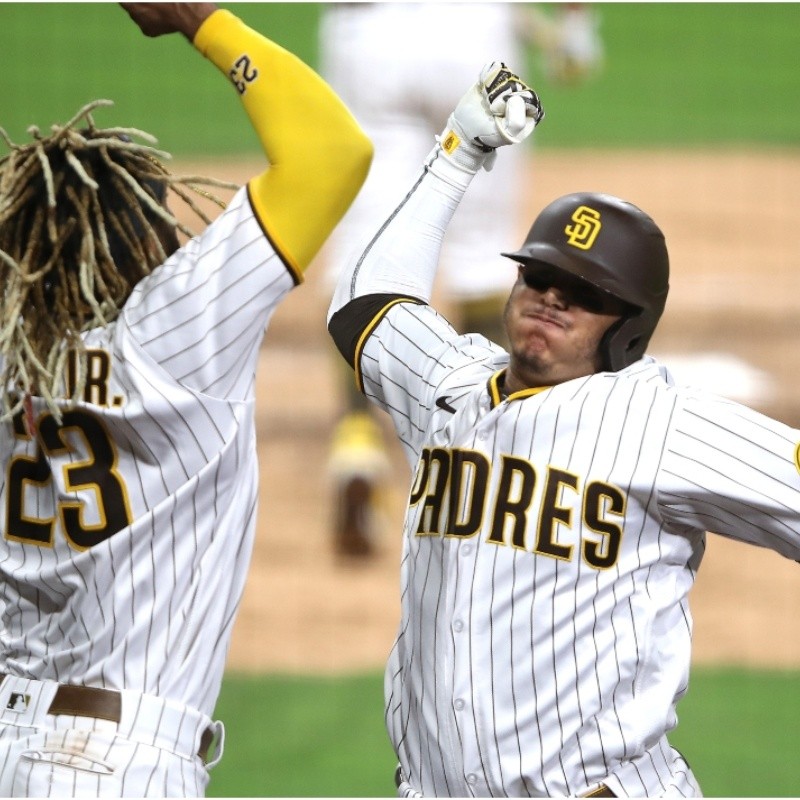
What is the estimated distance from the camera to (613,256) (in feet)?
9.65

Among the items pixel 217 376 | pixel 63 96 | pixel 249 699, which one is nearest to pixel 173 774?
pixel 217 376

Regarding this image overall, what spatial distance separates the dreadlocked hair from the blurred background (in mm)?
2478

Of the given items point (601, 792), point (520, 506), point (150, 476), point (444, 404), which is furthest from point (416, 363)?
point (601, 792)

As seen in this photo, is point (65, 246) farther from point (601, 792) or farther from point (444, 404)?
point (601, 792)

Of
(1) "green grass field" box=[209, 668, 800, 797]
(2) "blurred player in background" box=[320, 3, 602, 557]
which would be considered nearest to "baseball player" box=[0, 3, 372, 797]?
(1) "green grass field" box=[209, 668, 800, 797]

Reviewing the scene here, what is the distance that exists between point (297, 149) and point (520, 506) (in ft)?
2.47

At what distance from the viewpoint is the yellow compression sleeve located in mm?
2885

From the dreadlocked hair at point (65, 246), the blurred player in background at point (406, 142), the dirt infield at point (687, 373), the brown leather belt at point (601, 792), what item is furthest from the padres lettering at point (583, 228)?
the blurred player in background at point (406, 142)

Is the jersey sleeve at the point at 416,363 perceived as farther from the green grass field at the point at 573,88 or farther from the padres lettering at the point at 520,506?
the green grass field at the point at 573,88

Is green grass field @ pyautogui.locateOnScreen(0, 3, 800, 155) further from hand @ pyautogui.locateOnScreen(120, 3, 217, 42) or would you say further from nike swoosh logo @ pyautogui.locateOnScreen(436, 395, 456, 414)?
nike swoosh logo @ pyautogui.locateOnScreen(436, 395, 456, 414)

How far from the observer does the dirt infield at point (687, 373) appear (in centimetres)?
650

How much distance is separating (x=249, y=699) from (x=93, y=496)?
3.03 metres

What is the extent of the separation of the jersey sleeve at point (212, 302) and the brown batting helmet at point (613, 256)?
1.57 ft

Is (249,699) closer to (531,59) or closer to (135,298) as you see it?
(135,298)
